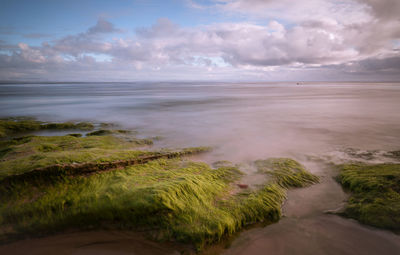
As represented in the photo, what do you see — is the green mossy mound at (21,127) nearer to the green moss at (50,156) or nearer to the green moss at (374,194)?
the green moss at (50,156)

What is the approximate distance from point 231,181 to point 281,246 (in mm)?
1630

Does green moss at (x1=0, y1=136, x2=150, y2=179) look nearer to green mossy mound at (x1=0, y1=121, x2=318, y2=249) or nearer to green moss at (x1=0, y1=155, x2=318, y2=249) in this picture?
green mossy mound at (x1=0, y1=121, x2=318, y2=249)

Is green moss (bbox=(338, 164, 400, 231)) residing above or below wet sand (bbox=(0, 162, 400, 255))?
above

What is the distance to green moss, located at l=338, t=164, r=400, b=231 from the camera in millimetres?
3110

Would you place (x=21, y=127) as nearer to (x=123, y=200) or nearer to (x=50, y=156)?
(x=50, y=156)

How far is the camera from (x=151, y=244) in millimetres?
2730

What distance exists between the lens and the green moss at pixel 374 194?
311cm

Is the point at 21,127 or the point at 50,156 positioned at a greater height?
the point at 50,156

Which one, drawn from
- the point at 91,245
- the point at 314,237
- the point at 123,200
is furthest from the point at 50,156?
the point at 314,237

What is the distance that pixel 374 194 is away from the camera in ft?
11.8

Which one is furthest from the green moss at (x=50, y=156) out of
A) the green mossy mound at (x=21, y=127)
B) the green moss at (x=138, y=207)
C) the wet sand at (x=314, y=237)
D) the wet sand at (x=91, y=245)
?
the wet sand at (x=314, y=237)

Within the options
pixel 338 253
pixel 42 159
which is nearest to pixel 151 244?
pixel 338 253

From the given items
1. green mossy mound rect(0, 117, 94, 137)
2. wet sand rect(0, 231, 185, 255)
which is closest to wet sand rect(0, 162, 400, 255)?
wet sand rect(0, 231, 185, 255)

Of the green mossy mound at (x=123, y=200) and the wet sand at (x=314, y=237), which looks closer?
the wet sand at (x=314, y=237)
